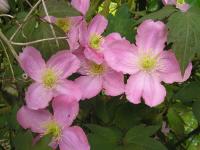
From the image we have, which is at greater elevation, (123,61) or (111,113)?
(123,61)

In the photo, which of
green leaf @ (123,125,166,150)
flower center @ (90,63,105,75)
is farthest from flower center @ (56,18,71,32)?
green leaf @ (123,125,166,150)

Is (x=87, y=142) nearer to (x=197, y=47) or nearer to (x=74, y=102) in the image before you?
(x=74, y=102)

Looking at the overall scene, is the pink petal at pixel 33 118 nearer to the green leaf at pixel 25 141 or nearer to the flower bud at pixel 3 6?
the green leaf at pixel 25 141

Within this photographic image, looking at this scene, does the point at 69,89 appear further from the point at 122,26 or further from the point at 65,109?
the point at 122,26

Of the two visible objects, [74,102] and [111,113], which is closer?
[74,102]

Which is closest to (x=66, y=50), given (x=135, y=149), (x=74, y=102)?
(x=74, y=102)

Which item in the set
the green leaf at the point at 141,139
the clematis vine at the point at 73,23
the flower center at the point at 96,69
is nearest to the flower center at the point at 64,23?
the clematis vine at the point at 73,23

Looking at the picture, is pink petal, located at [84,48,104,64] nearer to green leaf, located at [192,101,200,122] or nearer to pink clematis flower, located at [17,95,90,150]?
pink clematis flower, located at [17,95,90,150]
